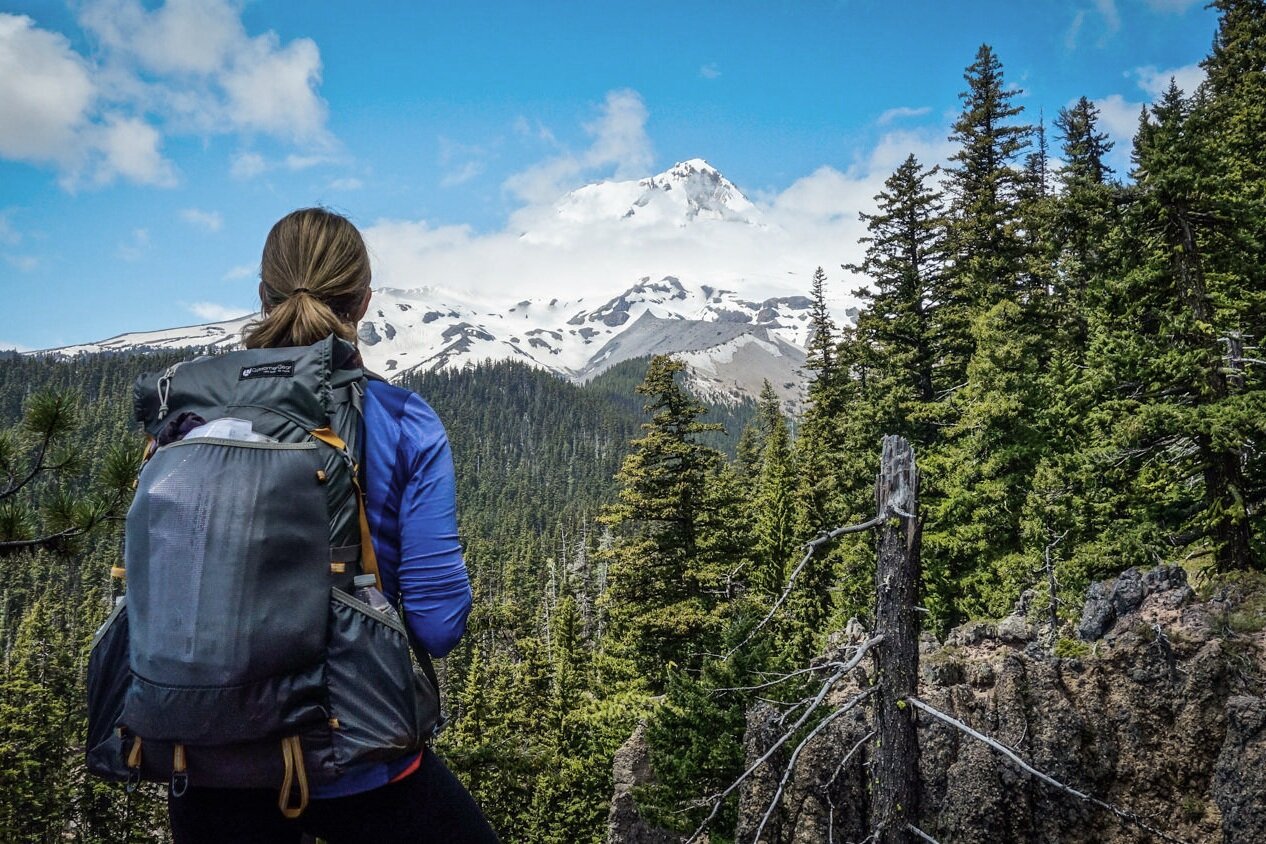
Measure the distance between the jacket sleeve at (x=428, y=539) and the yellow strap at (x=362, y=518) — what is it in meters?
0.09

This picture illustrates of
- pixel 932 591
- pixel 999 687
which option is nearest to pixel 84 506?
pixel 999 687

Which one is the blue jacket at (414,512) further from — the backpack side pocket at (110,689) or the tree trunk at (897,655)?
the tree trunk at (897,655)

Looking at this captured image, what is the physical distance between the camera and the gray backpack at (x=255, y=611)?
1.68 m

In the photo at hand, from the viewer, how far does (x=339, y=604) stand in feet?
5.94

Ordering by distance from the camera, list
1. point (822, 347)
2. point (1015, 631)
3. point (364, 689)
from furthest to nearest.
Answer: point (822, 347) < point (1015, 631) < point (364, 689)

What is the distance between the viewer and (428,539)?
204cm

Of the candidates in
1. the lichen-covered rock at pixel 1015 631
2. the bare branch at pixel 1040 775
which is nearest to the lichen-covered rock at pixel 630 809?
the lichen-covered rock at pixel 1015 631

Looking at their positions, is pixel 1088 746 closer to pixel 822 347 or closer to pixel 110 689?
pixel 110 689

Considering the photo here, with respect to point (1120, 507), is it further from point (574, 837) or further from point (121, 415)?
point (121, 415)

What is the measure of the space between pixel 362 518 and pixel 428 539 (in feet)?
0.63

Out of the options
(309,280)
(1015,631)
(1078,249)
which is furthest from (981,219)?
(309,280)

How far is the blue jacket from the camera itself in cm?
201

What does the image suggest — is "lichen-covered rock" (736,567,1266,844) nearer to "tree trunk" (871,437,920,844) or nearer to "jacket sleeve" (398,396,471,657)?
"tree trunk" (871,437,920,844)

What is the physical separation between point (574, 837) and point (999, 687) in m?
16.7
